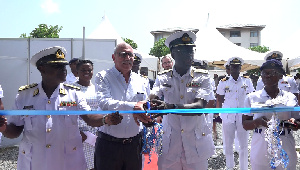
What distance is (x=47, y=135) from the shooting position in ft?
8.74

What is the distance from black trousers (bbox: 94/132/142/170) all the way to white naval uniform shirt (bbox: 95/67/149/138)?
0.09 metres

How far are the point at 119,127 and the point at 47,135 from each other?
2.42 feet

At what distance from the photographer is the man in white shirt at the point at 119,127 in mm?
2971

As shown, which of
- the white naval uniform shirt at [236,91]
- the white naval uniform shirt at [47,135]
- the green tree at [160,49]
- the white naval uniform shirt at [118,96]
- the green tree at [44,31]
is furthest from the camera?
the green tree at [160,49]

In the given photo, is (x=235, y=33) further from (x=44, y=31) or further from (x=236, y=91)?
(x=236, y=91)

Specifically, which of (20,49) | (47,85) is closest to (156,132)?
(47,85)

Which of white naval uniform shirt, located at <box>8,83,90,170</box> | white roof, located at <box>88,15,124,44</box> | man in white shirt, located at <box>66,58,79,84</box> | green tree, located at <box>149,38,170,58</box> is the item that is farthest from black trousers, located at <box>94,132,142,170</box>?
green tree, located at <box>149,38,170,58</box>

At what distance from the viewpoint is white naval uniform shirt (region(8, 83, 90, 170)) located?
265cm

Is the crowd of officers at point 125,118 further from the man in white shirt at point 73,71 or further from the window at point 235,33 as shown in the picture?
the window at point 235,33

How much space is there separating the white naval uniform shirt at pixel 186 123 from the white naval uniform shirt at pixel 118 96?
0.25 meters

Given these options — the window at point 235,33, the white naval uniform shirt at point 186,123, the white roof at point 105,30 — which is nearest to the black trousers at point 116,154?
the white naval uniform shirt at point 186,123

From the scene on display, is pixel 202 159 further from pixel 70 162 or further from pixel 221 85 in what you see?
pixel 221 85

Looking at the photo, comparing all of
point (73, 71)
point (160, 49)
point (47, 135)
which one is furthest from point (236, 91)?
point (160, 49)

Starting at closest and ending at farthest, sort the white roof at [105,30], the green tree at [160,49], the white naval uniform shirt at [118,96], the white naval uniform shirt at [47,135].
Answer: the white naval uniform shirt at [47,135] < the white naval uniform shirt at [118,96] < the white roof at [105,30] < the green tree at [160,49]
